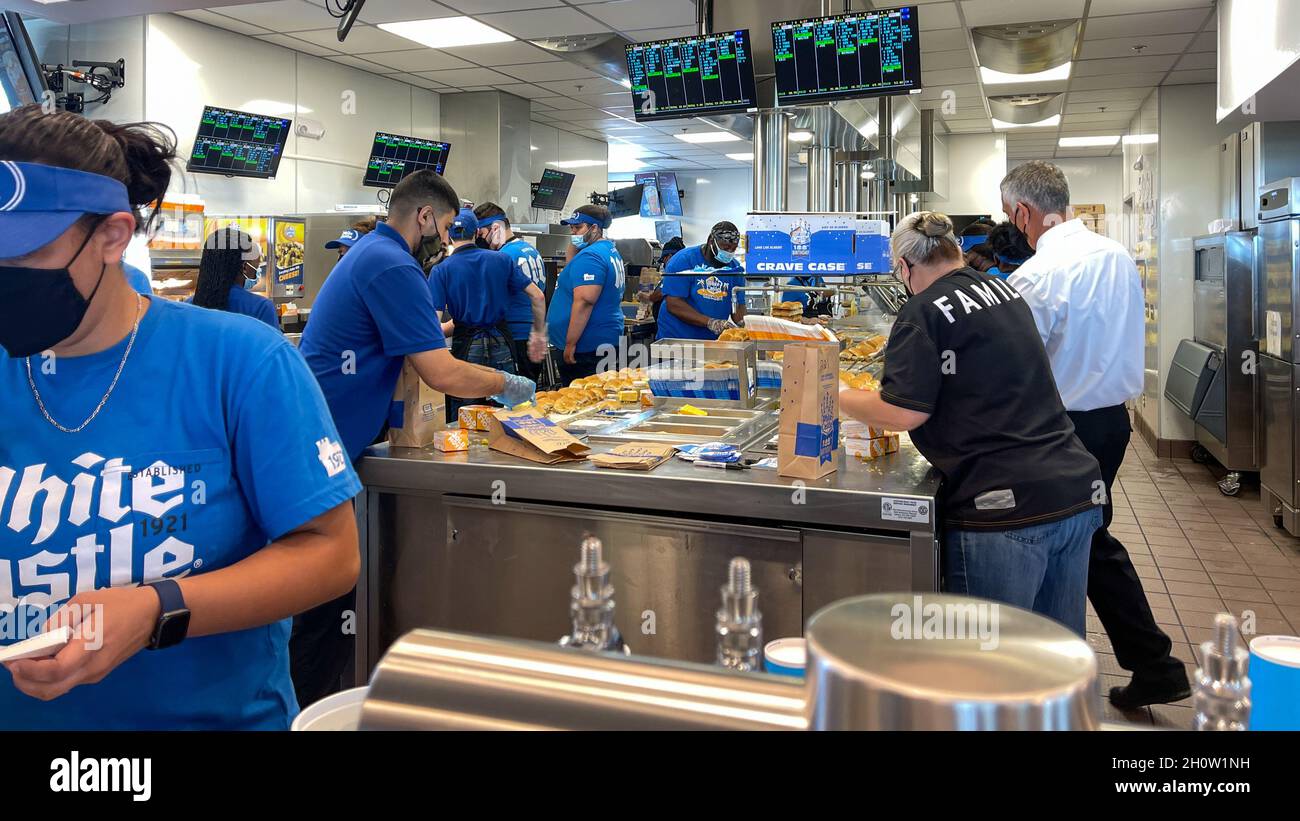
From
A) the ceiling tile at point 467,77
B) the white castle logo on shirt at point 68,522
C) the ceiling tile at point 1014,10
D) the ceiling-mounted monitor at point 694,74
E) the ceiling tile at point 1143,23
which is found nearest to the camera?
the white castle logo on shirt at point 68,522

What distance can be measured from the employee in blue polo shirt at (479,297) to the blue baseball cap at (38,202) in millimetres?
4509

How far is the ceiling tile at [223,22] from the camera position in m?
7.89

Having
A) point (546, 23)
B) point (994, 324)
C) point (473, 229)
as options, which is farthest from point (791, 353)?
point (546, 23)

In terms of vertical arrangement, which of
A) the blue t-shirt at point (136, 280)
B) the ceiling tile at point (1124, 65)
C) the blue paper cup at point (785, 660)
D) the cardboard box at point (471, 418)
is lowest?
the blue paper cup at point (785, 660)

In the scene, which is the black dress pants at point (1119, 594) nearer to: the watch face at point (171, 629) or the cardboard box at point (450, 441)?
the cardboard box at point (450, 441)

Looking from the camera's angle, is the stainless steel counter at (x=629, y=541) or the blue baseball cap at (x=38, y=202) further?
the stainless steel counter at (x=629, y=541)

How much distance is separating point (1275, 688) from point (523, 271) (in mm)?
5480

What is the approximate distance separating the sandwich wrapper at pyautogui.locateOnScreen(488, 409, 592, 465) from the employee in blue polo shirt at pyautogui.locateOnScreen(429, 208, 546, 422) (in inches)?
108

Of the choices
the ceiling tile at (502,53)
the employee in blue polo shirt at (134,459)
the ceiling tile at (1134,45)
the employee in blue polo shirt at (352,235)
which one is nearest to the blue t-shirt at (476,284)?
the employee in blue polo shirt at (352,235)

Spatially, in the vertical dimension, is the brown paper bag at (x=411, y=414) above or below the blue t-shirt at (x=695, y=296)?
below

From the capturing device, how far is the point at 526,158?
11.7 metres

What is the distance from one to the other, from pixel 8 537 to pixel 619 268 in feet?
19.4

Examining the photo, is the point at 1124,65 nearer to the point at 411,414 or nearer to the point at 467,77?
the point at 467,77
